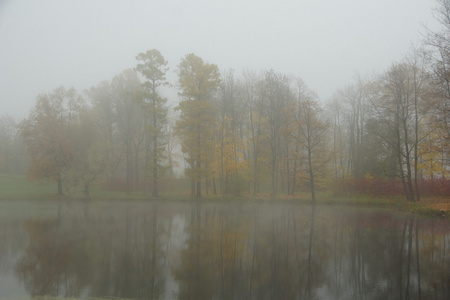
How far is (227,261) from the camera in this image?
9.59 m

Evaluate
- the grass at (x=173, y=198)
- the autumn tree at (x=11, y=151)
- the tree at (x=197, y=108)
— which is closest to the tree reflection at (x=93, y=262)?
the grass at (x=173, y=198)

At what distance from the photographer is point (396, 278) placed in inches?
315

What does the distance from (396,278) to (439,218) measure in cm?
1356

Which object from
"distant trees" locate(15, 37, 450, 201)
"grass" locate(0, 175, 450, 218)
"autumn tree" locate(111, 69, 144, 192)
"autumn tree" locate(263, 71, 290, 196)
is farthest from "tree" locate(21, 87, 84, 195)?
"autumn tree" locate(263, 71, 290, 196)

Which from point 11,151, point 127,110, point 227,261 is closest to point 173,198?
point 127,110

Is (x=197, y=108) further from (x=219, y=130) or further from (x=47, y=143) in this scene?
(x=47, y=143)

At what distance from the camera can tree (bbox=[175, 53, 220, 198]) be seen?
1248 inches

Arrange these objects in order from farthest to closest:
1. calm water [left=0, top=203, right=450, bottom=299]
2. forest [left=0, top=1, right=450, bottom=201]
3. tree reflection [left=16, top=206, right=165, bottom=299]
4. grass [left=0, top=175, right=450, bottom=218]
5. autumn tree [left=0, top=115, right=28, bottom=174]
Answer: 1. autumn tree [left=0, top=115, right=28, bottom=174]
2. forest [left=0, top=1, right=450, bottom=201]
3. grass [left=0, top=175, right=450, bottom=218]
4. tree reflection [left=16, top=206, right=165, bottom=299]
5. calm water [left=0, top=203, right=450, bottom=299]

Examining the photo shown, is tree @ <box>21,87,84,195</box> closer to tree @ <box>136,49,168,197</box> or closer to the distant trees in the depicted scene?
the distant trees

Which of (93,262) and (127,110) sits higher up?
(127,110)

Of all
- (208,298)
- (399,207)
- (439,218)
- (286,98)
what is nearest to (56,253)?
(208,298)

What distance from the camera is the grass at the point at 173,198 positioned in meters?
22.9

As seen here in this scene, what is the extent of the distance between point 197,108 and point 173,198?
30.4 feet

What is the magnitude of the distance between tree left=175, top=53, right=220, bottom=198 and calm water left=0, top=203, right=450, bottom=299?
16199 mm
